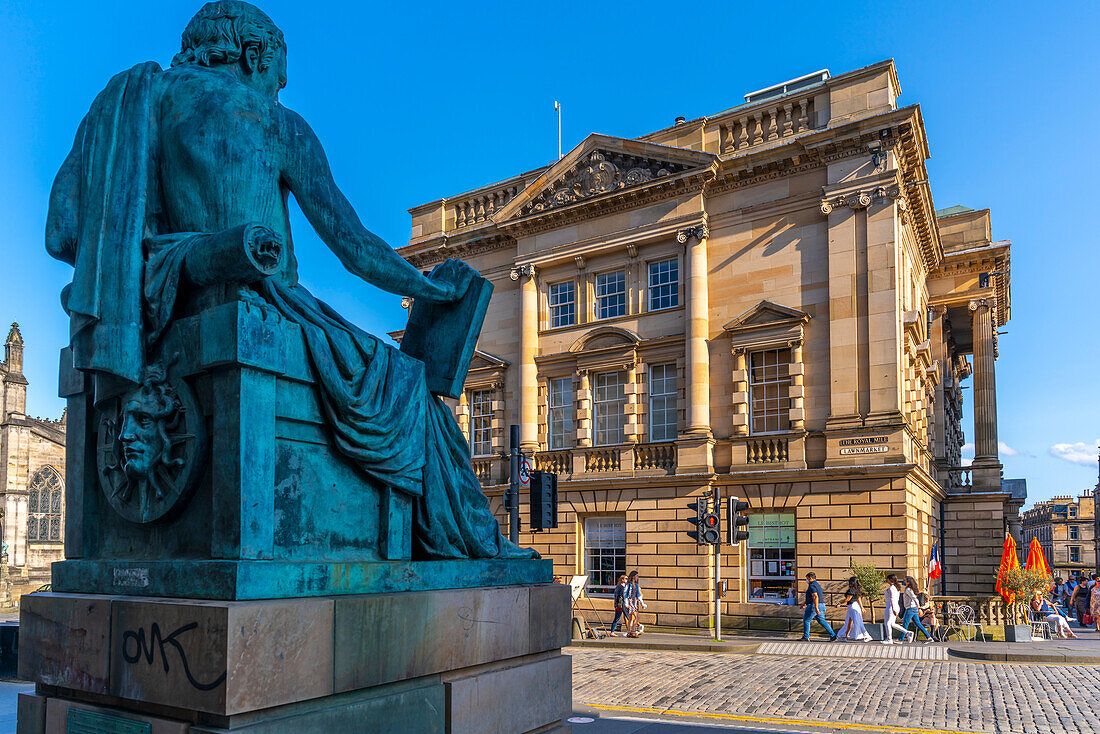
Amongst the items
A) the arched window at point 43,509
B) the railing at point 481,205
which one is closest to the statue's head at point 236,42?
the railing at point 481,205

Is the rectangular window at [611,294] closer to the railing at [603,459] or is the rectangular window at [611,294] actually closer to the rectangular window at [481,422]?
the railing at [603,459]

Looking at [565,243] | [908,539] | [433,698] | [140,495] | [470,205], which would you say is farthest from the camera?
[470,205]

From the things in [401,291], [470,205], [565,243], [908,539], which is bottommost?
[908,539]

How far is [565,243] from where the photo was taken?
100ft

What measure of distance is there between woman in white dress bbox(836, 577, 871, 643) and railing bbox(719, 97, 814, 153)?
534 inches

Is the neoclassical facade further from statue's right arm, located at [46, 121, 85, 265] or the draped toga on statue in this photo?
statue's right arm, located at [46, 121, 85, 265]

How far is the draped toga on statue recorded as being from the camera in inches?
136

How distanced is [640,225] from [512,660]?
25.4 meters

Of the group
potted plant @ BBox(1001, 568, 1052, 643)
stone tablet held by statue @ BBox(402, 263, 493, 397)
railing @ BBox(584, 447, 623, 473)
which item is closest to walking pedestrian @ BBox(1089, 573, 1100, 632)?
potted plant @ BBox(1001, 568, 1052, 643)

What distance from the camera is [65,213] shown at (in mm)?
3875

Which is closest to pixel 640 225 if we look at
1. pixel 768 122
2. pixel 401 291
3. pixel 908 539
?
pixel 768 122

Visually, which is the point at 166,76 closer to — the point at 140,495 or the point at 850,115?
the point at 140,495

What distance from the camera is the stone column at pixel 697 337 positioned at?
26.8m

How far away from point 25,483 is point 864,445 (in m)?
56.0
